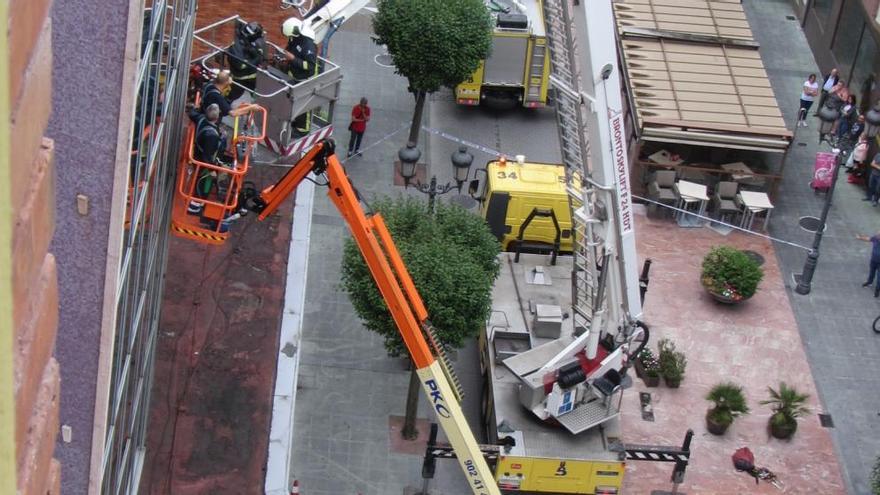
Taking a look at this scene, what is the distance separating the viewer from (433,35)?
29.2 meters

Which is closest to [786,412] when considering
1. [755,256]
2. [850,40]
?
[755,256]

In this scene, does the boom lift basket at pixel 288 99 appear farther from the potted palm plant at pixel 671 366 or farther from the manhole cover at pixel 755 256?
the manhole cover at pixel 755 256

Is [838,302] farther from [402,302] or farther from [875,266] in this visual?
[402,302]

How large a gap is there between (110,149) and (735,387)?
16396 millimetres

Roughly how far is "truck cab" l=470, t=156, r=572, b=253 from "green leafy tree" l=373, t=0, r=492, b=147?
13.8 feet

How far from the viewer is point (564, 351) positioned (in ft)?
70.1

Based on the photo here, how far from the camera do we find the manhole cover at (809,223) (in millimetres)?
30500

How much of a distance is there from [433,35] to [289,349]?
8345 mm

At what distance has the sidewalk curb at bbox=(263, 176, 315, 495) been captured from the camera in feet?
72.2

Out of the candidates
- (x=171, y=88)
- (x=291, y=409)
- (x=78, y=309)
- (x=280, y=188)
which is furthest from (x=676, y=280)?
(x=78, y=309)

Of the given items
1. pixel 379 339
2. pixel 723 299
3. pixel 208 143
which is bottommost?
pixel 379 339

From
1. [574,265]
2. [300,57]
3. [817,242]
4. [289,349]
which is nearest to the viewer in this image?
[574,265]

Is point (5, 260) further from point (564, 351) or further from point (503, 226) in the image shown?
point (503, 226)

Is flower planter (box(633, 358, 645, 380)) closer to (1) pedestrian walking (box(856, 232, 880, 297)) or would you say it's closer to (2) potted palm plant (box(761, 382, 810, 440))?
(2) potted palm plant (box(761, 382, 810, 440))
